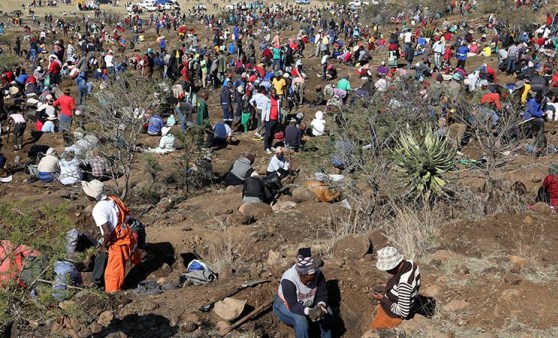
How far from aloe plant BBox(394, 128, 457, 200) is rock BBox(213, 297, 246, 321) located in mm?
4312

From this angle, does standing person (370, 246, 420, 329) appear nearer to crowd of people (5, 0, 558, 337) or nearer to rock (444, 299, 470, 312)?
crowd of people (5, 0, 558, 337)

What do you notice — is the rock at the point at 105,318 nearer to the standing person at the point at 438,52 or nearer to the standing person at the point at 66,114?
the standing person at the point at 66,114

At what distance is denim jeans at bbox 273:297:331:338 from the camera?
6199mm

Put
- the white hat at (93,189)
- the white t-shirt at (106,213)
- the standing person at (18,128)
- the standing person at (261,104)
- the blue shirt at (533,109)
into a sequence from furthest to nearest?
the standing person at (18,128), the standing person at (261,104), the blue shirt at (533,109), the white hat at (93,189), the white t-shirt at (106,213)

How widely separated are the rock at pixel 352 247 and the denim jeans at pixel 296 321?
2018mm

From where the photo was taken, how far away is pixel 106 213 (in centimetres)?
721

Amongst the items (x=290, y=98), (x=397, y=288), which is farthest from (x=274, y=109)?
(x=397, y=288)

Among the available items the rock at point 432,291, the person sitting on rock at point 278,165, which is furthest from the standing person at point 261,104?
the rock at point 432,291

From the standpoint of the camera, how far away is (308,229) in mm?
9867

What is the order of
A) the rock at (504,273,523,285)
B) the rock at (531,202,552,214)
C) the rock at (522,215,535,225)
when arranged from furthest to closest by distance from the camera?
the rock at (531,202,552,214) < the rock at (522,215,535,225) < the rock at (504,273,523,285)

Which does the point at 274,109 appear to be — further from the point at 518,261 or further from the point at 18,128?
the point at 518,261

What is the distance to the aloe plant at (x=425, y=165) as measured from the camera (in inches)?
391

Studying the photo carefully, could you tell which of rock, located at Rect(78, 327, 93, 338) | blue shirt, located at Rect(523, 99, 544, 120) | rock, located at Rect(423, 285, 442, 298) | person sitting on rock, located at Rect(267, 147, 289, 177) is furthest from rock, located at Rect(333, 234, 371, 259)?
blue shirt, located at Rect(523, 99, 544, 120)

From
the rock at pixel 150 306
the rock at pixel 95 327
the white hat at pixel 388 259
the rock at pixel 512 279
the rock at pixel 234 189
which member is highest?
the white hat at pixel 388 259
